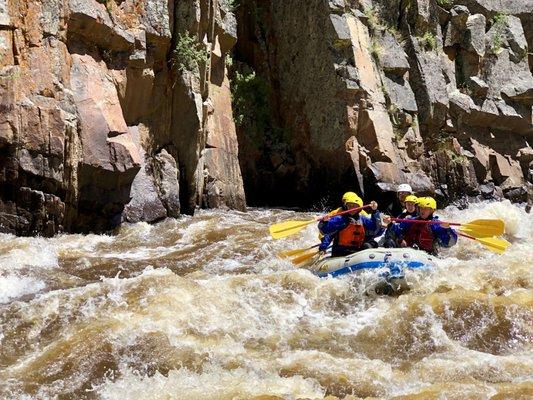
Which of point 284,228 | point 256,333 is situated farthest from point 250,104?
point 256,333

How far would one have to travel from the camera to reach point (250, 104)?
1521 centimetres

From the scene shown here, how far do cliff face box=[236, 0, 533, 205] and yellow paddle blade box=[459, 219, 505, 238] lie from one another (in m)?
5.88

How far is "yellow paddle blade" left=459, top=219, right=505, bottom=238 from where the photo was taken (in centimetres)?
738

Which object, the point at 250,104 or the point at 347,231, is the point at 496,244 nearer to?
the point at 347,231

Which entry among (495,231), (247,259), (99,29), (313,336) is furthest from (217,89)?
(313,336)

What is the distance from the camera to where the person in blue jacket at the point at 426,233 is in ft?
23.8

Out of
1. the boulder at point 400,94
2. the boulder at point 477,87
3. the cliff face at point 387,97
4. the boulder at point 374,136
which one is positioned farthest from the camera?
the boulder at point 477,87

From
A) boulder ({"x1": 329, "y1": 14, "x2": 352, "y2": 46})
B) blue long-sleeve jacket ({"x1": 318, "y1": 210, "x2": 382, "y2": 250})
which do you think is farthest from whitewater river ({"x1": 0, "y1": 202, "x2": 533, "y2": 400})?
boulder ({"x1": 329, "y1": 14, "x2": 352, "y2": 46})

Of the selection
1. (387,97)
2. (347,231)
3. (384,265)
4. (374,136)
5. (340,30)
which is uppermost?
(340,30)

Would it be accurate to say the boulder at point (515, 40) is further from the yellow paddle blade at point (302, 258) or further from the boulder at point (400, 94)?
the yellow paddle blade at point (302, 258)

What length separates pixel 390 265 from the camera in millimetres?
5895

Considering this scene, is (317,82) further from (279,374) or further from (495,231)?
(279,374)

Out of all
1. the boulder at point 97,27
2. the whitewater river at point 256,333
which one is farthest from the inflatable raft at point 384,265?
the boulder at point 97,27

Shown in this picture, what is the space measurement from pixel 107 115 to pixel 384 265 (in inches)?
197
